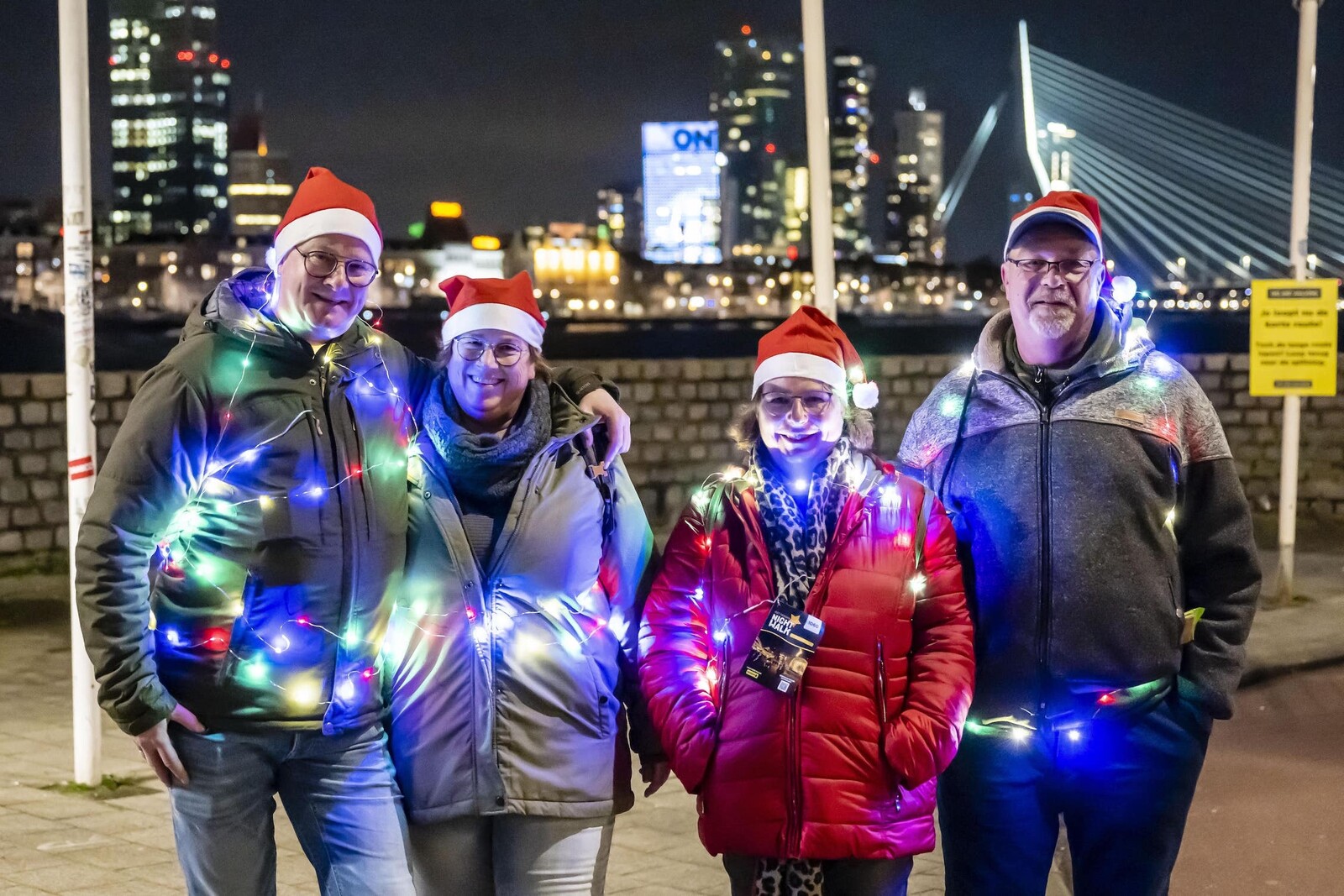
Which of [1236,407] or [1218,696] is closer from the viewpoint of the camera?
[1218,696]

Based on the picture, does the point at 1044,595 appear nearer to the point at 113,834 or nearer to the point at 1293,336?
the point at 113,834

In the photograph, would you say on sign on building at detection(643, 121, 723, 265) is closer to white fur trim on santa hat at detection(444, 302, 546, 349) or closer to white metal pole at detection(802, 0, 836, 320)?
white metal pole at detection(802, 0, 836, 320)

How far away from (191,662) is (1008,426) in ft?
5.98

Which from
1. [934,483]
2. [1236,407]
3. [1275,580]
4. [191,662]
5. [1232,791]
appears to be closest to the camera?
[191,662]

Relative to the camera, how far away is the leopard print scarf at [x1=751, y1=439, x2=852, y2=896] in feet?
11.1

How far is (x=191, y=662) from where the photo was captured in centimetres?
311

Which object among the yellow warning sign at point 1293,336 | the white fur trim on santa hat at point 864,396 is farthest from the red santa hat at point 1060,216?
the yellow warning sign at point 1293,336

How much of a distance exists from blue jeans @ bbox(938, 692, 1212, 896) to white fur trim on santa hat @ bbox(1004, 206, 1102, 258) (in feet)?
3.45

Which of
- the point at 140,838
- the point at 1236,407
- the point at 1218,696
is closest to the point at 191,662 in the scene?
the point at 1218,696

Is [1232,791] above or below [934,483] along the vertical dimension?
below

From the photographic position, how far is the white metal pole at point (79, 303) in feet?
21.7

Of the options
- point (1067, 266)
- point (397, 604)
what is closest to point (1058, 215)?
point (1067, 266)

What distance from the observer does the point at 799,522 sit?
11.3 ft

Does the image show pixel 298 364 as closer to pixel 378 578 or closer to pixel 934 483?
pixel 378 578
